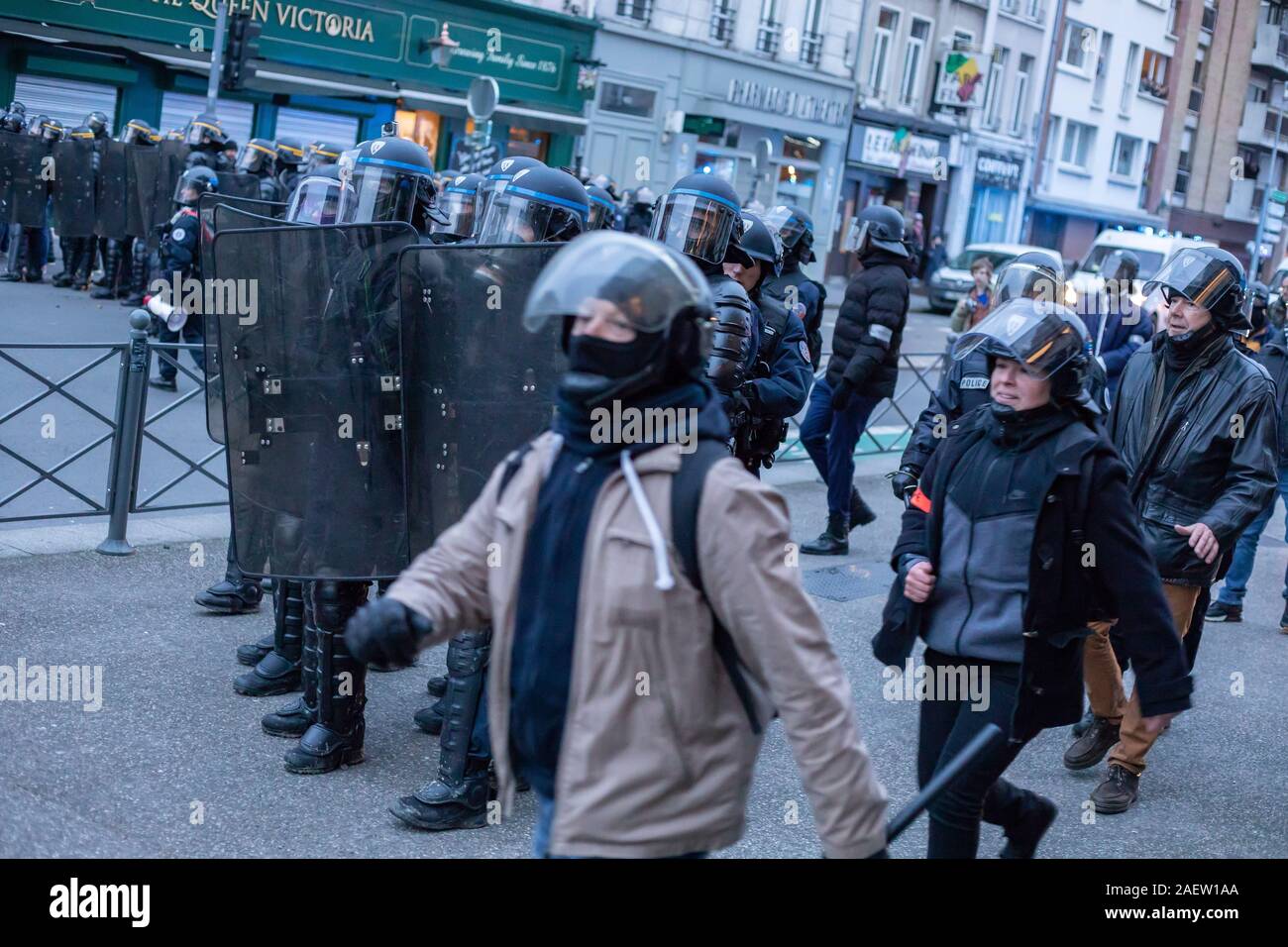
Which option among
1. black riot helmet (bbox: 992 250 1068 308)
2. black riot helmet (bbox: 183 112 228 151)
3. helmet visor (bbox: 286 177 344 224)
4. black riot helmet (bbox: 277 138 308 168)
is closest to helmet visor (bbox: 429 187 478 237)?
helmet visor (bbox: 286 177 344 224)

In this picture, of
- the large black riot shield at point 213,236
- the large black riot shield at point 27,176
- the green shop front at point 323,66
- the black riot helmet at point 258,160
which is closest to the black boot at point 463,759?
the large black riot shield at point 213,236

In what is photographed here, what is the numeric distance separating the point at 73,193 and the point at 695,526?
1457 cm

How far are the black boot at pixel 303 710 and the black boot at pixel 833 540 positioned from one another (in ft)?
13.3

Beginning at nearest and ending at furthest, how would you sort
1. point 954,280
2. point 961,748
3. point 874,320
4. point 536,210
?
point 961,748 → point 536,210 → point 874,320 → point 954,280

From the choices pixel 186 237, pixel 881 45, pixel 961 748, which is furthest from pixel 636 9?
pixel 961 748

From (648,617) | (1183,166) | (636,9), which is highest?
(1183,166)

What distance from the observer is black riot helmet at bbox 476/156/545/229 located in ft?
16.5

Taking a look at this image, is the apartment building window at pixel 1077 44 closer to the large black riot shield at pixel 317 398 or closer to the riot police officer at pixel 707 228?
the riot police officer at pixel 707 228

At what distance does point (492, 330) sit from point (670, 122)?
26.1 m

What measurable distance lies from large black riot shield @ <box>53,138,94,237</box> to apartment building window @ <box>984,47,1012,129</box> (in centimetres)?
2792

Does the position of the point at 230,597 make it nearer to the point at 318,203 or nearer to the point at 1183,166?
the point at 318,203

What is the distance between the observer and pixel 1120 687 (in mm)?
5508

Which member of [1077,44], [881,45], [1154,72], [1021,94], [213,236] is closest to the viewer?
[213,236]

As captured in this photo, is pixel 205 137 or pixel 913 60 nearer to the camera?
pixel 205 137
